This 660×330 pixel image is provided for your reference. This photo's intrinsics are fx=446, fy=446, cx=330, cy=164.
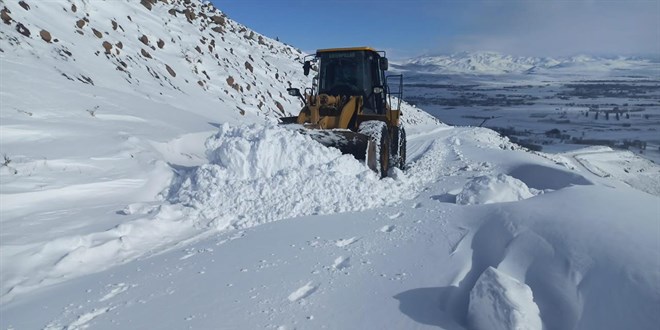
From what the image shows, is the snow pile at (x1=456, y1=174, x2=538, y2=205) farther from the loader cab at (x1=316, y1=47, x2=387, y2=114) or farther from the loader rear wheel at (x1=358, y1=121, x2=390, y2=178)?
the loader cab at (x1=316, y1=47, x2=387, y2=114)

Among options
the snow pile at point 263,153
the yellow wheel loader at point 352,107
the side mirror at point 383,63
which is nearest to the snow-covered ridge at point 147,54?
the snow pile at point 263,153

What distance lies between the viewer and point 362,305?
3.52 meters

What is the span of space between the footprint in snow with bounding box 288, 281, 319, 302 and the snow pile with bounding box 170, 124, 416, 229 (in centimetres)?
202

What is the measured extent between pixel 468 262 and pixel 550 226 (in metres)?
0.79

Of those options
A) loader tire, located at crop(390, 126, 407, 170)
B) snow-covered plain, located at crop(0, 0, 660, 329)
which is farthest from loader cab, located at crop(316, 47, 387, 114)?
snow-covered plain, located at crop(0, 0, 660, 329)

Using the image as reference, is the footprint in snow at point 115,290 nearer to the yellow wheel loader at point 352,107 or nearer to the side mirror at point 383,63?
the yellow wheel loader at point 352,107

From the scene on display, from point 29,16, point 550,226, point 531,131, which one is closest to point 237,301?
point 550,226

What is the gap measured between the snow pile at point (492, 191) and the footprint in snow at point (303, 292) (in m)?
2.83

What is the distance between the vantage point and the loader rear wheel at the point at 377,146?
301 inches

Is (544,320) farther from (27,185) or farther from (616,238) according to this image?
(27,185)

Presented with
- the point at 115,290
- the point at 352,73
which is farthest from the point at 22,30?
the point at 115,290

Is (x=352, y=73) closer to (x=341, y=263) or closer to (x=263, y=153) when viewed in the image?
(x=263, y=153)

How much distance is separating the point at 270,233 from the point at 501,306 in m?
2.98

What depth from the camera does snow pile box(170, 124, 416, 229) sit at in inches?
236
